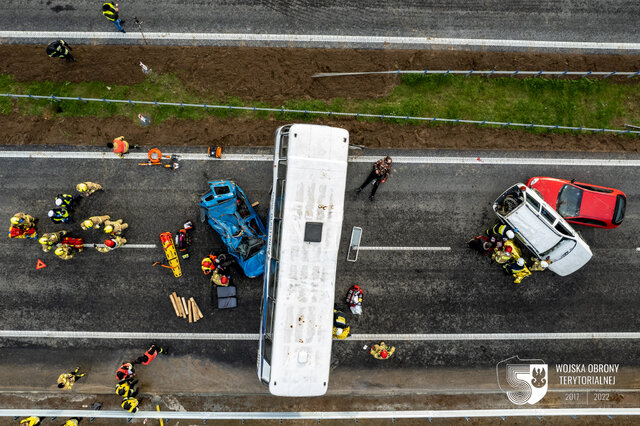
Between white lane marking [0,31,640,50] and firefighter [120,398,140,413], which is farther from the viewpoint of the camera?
white lane marking [0,31,640,50]

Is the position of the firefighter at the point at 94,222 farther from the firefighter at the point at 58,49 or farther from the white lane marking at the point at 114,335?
the firefighter at the point at 58,49

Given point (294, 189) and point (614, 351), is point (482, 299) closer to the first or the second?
point (614, 351)

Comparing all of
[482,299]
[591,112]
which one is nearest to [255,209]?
[482,299]

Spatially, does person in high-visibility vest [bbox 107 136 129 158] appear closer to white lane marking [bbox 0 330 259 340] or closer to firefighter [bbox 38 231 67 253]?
firefighter [bbox 38 231 67 253]

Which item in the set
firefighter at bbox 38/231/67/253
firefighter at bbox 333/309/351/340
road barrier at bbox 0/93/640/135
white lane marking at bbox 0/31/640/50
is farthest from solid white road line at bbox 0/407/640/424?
white lane marking at bbox 0/31/640/50

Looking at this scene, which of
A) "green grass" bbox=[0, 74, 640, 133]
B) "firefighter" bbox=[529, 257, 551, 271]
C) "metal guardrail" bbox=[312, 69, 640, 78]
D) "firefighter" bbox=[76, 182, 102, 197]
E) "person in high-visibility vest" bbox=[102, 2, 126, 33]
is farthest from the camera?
"metal guardrail" bbox=[312, 69, 640, 78]
